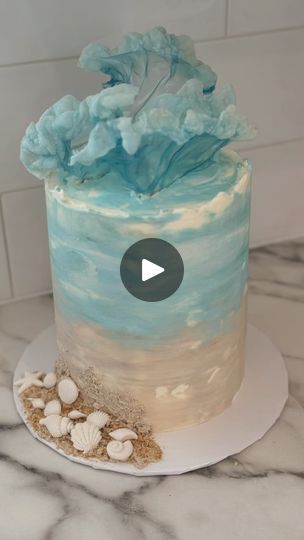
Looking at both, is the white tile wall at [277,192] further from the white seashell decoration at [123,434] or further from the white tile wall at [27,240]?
the white seashell decoration at [123,434]

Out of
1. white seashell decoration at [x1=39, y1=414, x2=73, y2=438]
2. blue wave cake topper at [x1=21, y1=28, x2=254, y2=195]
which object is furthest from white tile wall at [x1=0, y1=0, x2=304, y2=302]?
white seashell decoration at [x1=39, y1=414, x2=73, y2=438]

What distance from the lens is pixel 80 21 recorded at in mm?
814

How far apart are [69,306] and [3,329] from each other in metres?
0.21

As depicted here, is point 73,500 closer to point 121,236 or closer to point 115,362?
point 115,362

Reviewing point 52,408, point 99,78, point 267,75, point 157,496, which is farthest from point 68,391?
point 267,75

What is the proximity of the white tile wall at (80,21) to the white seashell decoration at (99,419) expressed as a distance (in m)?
0.37

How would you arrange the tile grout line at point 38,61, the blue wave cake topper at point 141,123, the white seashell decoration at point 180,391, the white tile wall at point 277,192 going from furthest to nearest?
the white tile wall at point 277,192, the tile grout line at point 38,61, the white seashell decoration at point 180,391, the blue wave cake topper at point 141,123

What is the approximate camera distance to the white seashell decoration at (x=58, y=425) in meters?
0.72

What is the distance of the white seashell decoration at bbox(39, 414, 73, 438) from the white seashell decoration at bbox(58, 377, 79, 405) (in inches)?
0.8

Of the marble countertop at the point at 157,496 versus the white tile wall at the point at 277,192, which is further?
the white tile wall at the point at 277,192

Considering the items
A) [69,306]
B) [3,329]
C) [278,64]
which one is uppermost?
[278,64]

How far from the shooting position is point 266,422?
0.74m

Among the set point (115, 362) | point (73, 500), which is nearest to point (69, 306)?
point (115, 362)
